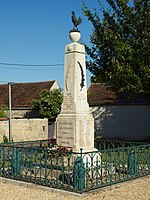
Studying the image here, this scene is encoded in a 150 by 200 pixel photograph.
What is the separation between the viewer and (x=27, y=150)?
940 centimetres

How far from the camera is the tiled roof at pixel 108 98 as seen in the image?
2725cm

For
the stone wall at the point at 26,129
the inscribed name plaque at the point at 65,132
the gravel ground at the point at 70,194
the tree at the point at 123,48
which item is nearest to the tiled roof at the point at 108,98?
the stone wall at the point at 26,129

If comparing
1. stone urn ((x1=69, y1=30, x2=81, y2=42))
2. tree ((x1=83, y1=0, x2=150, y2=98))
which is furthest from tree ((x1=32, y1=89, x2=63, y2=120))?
stone urn ((x1=69, y1=30, x2=81, y2=42))

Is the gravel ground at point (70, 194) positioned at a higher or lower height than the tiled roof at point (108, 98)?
lower

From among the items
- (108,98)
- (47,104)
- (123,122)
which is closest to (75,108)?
(123,122)

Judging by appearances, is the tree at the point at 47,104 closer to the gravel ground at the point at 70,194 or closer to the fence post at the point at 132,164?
the fence post at the point at 132,164

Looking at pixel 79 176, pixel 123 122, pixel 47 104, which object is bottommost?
pixel 79 176

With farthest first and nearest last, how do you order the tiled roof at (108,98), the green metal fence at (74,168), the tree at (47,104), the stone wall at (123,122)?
the tree at (47,104)
the tiled roof at (108,98)
the stone wall at (123,122)
the green metal fence at (74,168)

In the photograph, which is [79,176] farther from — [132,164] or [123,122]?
[123,122]

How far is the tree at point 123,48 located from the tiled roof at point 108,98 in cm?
879

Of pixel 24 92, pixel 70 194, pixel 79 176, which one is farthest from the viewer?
pixel 24 92

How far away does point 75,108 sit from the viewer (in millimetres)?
10297

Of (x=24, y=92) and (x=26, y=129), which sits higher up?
(x=24, y=92)

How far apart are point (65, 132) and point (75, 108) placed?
0.79m
